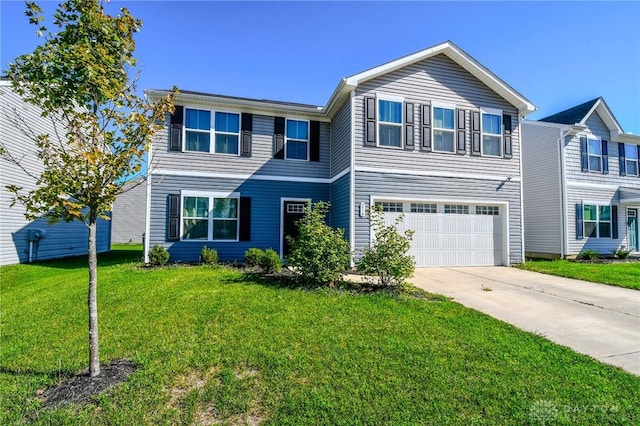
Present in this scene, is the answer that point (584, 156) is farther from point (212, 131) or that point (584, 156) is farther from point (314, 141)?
point (212, 131)

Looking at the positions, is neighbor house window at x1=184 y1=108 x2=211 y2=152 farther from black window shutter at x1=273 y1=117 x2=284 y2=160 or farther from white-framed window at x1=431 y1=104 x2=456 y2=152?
white-framed window at x1=431 y1=104 x2=456 y2=152

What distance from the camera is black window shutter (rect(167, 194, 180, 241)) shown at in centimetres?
1104

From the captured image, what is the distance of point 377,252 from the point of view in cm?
730

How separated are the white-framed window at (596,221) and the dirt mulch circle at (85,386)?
711 inches

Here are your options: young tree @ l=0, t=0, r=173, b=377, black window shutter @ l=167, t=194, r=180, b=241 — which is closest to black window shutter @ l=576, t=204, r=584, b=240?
black window shutter @ l=167, t=194, r=180, b=241

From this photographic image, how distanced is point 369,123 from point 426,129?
2.11m

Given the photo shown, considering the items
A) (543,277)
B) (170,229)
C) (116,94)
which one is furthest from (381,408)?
(170,229)

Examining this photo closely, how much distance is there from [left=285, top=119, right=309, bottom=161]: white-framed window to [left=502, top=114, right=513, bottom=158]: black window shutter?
7303 mm

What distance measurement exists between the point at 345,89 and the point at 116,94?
26.2 feet

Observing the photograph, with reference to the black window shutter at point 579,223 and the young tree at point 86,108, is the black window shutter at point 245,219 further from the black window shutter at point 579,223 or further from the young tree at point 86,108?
the black window shutter at point 579,223

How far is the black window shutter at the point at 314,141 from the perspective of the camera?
1264 centimetres

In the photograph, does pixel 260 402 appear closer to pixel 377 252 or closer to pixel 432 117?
pixel 377 252

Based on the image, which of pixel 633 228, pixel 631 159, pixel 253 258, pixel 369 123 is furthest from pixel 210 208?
pixel 631 159

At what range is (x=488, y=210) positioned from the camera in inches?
467
